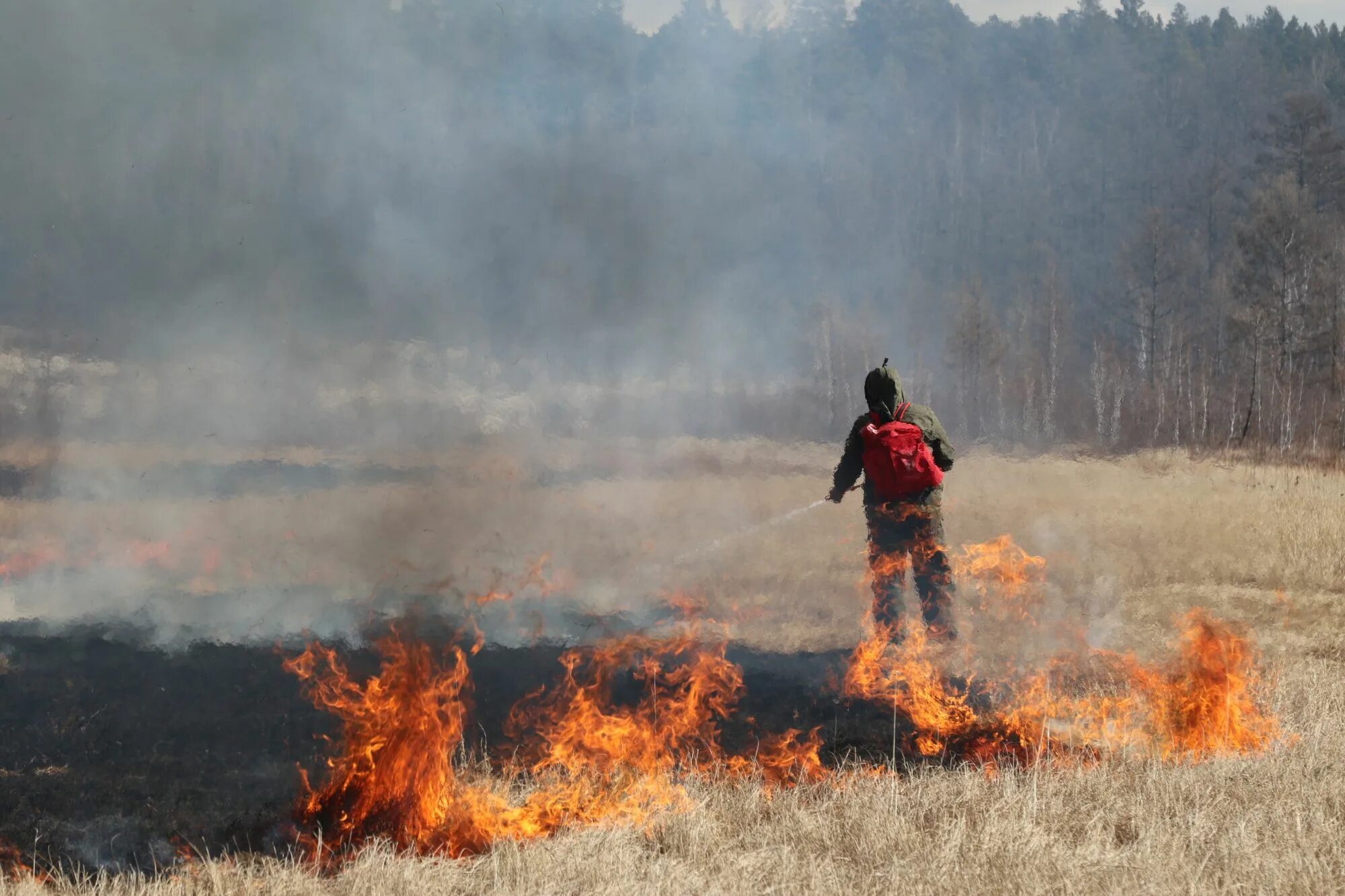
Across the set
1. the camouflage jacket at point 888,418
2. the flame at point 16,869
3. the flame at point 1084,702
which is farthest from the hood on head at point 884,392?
the flame at point 16,869

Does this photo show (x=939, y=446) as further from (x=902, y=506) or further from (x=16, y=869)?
(x=16, y=869)

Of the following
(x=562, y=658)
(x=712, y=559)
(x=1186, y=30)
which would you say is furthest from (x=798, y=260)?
(x=1186, y=30)

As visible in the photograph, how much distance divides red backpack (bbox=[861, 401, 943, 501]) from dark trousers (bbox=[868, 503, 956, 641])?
128 millimetres

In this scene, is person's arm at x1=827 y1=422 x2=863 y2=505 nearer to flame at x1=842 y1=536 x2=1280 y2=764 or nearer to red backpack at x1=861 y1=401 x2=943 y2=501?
red backpack at x1=861 y1=401 x2=943 y2=501

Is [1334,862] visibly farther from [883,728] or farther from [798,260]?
[798,260]

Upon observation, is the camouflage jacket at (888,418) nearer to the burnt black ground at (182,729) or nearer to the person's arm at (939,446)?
the person's arm at (939,446)

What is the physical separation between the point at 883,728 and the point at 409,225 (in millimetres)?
8162

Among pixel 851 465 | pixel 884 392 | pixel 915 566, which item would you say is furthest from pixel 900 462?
pixel 915 566

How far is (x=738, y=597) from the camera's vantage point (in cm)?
1118

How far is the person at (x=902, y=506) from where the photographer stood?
7438 millimetres

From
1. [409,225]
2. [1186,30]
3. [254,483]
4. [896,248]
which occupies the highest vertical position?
[1186,30]

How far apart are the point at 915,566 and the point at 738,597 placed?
3.93 m

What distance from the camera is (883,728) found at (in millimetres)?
6570

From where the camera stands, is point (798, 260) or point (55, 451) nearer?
point (55, 451)
